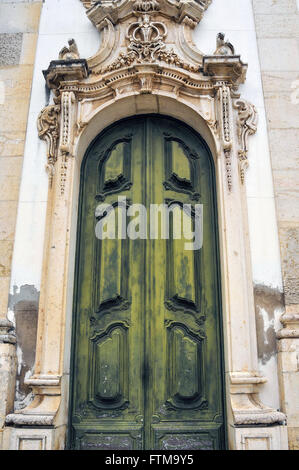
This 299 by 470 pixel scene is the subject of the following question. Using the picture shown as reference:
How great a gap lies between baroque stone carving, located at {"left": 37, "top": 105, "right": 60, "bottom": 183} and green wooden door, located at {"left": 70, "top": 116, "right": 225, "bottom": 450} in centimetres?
42

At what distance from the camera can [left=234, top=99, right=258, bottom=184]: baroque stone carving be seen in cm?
516

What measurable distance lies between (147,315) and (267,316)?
121 cm

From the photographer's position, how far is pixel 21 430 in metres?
4.17

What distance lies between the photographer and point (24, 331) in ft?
15.6

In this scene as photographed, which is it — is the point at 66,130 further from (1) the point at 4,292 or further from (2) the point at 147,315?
(2) the point at 147,315

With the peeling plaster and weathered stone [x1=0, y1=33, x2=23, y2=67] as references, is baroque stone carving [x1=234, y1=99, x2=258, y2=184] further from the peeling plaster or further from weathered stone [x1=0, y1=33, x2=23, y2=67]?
weathered stone [x1=0, y1=33, x2=23, y2=67]

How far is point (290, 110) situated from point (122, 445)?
401cm

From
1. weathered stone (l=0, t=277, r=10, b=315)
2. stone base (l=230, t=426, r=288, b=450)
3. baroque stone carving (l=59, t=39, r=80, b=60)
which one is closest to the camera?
stone base (l=230, t=426, r=288, b=450)

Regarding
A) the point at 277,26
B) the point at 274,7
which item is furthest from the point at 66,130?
the point at 274,7

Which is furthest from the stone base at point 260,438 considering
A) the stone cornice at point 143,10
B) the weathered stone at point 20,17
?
the weathered stone at point 20,17

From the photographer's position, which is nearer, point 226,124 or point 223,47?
point 226,124

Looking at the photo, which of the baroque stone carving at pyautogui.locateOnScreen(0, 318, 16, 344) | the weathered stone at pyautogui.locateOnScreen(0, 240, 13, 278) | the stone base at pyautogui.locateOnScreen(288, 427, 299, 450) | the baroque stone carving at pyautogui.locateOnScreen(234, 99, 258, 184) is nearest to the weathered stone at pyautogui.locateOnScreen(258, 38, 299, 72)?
the baroque stone carving at pyautogui.locateOnScreen(234, 99, 258, 184)
